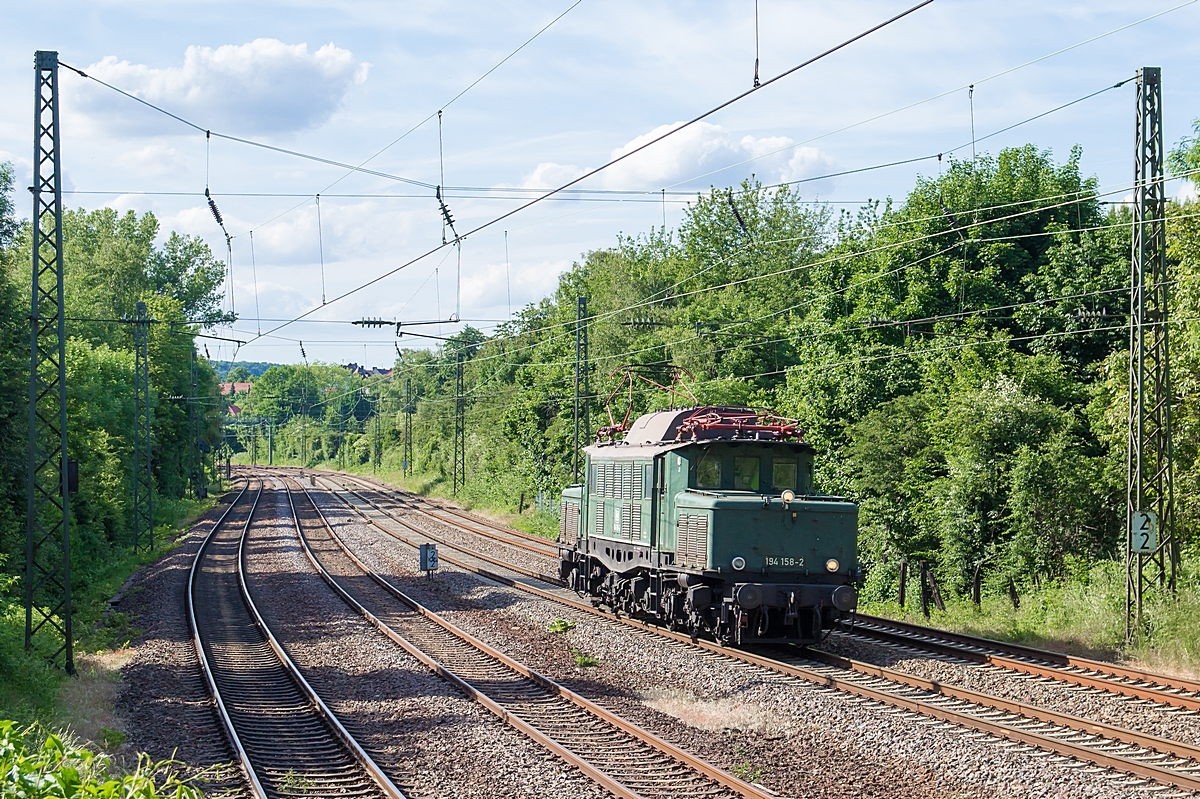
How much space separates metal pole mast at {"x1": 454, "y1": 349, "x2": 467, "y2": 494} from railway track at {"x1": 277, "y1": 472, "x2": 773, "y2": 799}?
36375 millimetres

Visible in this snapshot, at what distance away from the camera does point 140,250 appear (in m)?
72.2

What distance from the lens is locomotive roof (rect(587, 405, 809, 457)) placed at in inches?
695

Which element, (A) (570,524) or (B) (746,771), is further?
(A) (570,524)

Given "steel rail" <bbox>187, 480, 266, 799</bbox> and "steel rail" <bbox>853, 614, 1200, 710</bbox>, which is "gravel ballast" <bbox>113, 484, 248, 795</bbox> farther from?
"steel rail" <bbox>853, 614, 1200, 710</bbox>

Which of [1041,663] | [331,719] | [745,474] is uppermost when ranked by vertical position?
[745,474]

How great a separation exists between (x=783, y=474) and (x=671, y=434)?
216 centimetres

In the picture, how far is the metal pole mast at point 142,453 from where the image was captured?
38.8 metres

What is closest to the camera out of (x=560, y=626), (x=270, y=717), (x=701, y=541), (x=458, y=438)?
(x=270, y=717)

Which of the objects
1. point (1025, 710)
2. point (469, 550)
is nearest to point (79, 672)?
point (1025, 710)

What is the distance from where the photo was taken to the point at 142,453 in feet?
172

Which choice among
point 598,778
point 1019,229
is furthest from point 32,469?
point 1019,229

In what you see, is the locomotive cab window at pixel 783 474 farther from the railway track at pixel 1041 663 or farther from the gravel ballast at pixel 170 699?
the gravel ballast at pixel 170 699

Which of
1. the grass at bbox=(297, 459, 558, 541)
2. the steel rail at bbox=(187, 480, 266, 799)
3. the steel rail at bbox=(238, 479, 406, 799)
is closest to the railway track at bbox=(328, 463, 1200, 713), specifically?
the steel rail at bbox=(238, 479, 406, 799)

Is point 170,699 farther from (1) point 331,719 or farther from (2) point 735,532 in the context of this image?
(2) point 735,532
